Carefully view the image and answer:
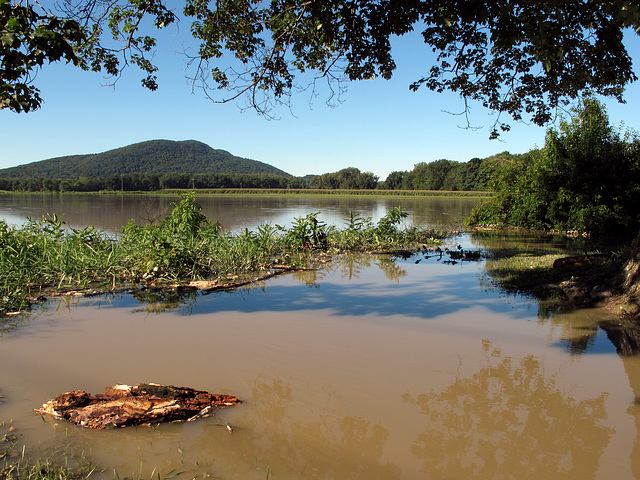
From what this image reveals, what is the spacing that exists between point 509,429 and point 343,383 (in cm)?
138

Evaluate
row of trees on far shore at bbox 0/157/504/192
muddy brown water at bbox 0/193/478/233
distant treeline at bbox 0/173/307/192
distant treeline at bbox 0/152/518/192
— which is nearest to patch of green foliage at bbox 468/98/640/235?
muddy brown water at bbox 0/193/478/233

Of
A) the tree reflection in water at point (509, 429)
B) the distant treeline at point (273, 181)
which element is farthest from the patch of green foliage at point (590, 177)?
the distant treeline at point (273, 181)

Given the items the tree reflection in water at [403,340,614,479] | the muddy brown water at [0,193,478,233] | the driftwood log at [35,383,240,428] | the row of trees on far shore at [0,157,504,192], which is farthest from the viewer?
the row of trees on far shore at [0,157,504,192]

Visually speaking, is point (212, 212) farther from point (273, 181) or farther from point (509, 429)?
point (273, 181)

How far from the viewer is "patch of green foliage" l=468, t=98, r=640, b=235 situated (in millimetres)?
14656

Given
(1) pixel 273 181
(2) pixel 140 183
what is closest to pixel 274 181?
(1) pixel 273 181

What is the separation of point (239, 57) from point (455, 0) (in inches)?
178

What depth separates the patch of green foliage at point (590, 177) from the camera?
14656mm

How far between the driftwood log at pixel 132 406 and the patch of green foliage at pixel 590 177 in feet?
50.3

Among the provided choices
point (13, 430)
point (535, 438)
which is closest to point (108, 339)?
point (13, 430)

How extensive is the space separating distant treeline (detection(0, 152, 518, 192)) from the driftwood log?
81227mm

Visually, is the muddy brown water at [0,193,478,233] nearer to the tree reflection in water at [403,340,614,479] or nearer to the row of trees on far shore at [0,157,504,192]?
the tree reflection in water at [403,340,614,479]

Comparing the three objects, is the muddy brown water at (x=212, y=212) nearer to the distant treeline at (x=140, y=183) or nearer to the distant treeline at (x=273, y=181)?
the distant treeline at (x=140, y=183)

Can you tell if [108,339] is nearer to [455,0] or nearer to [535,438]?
[535,438]
